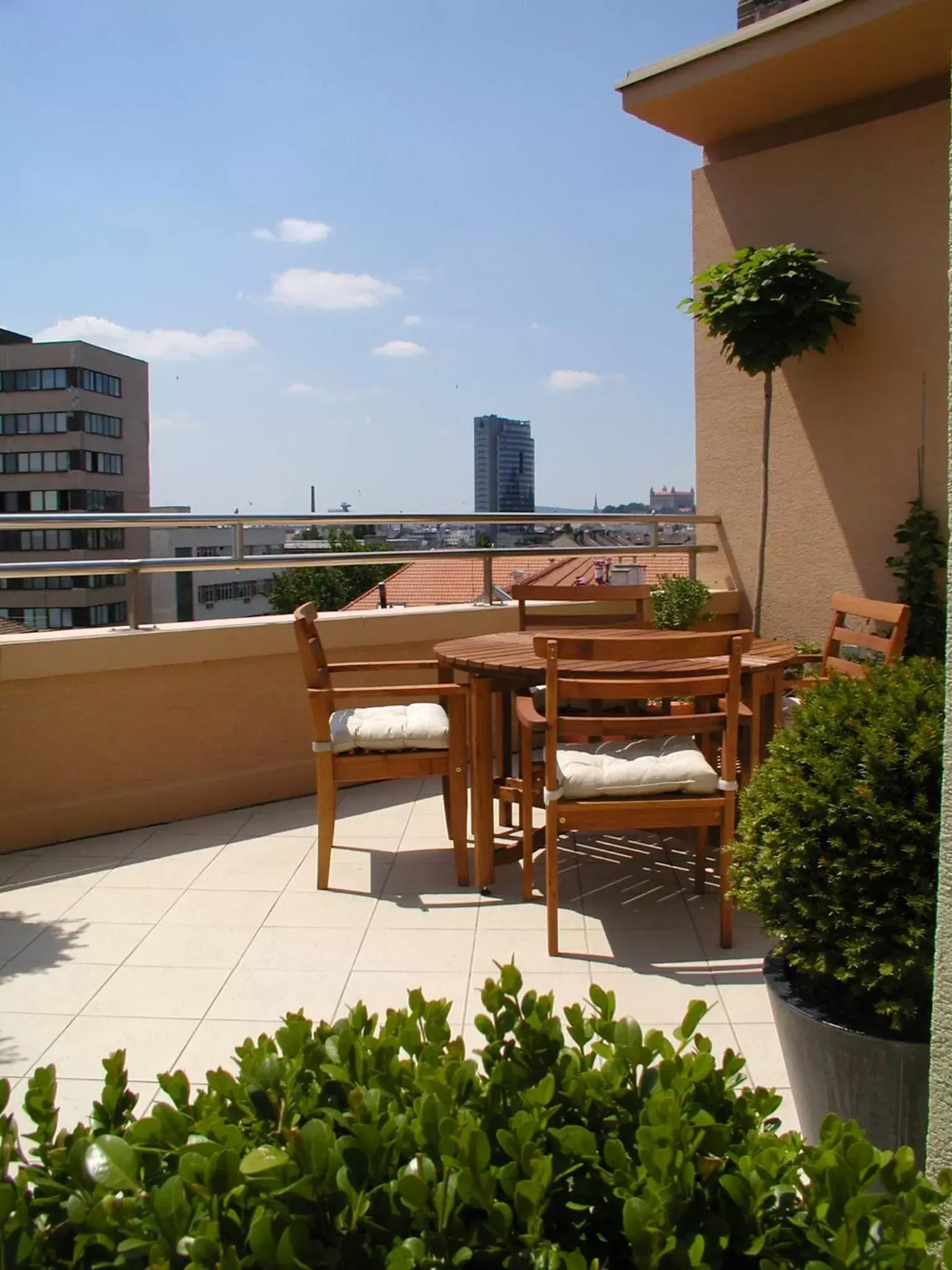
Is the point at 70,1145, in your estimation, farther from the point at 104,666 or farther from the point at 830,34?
the point at 830,34

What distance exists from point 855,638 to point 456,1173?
305cm

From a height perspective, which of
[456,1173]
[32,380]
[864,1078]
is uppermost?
[32,380]

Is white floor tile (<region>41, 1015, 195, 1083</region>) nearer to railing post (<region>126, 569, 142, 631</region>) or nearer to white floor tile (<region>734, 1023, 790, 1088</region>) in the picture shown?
white floor tile (<region>734, 1023, 790, 1088</region>)

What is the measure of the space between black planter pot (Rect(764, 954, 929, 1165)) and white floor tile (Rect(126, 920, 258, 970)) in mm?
1620

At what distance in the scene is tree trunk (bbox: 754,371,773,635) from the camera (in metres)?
6.05

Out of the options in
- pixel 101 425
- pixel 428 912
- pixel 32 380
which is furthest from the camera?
pixel 101 425

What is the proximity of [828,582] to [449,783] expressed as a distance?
3.41 metres

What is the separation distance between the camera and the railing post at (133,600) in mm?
3955

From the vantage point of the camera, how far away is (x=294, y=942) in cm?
299

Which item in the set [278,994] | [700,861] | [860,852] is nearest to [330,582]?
[700,861]

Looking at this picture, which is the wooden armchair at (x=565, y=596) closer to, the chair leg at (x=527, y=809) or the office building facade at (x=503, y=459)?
the chair leg at (x=527, y=809)

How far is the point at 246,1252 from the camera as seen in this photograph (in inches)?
33.4

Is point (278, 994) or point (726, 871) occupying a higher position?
point (726, 871)

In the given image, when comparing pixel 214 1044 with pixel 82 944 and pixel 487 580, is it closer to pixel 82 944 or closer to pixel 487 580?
pixel 82 944
